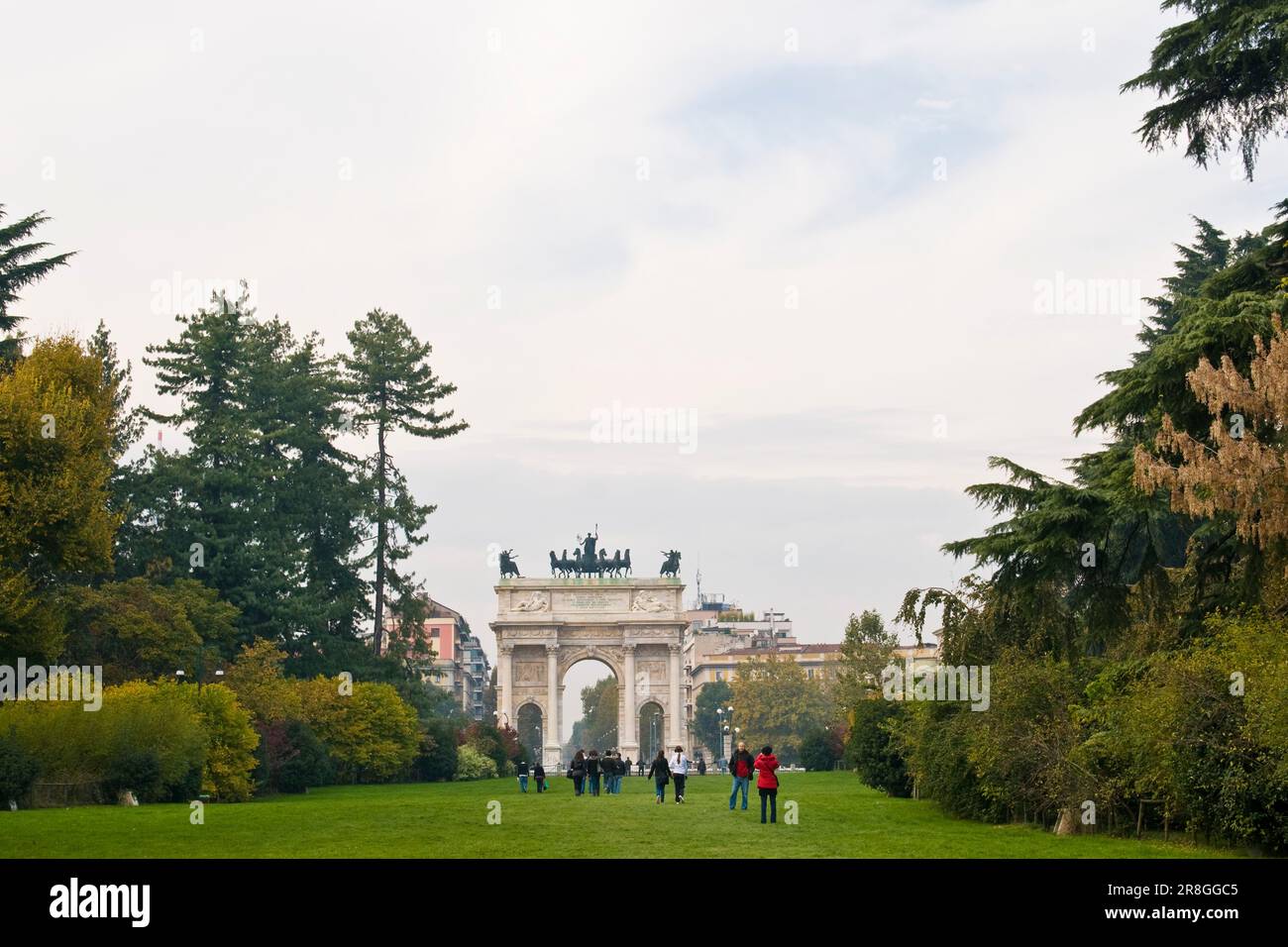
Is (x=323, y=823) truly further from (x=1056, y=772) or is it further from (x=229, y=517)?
(x=229, y=517)

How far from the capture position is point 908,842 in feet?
69.5

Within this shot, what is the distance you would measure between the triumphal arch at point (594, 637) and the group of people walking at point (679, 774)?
48375 millimetres

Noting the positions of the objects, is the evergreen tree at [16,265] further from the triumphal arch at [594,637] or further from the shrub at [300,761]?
→ the triumphal arch at [594,637]

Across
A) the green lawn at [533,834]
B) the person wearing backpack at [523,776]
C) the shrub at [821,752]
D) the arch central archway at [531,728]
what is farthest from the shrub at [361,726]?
the shrub at [821,752]

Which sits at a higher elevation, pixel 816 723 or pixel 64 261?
pixel 64 261

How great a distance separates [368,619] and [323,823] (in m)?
38.9

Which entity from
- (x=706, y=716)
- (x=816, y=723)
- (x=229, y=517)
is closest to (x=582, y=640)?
(x=816, y=723)

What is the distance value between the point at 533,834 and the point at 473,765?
4136 centimetres

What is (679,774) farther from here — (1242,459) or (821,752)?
(821,752)

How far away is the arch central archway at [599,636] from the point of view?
93.9 metres

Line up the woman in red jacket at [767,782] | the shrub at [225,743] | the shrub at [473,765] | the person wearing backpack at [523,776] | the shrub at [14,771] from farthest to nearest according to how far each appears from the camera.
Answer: the shrub at [473,765] < the person wearing backpack at [523,776] < the shrub at [225,743] < the shrub at [14,771] < the woman in red jacket at [767,782]
